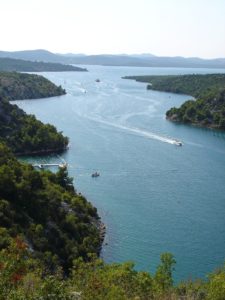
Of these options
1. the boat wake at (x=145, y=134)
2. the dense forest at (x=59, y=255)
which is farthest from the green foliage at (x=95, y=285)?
the boat wake at (x=145, y=134)

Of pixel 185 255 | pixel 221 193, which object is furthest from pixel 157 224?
pixel 221 193

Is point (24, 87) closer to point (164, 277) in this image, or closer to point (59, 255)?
point (59, 255)

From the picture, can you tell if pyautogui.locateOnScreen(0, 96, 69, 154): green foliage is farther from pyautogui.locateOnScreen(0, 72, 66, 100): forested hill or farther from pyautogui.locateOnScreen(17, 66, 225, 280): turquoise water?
pyautogui.locateOnScreen(0, 72, 66, 100): forested hill

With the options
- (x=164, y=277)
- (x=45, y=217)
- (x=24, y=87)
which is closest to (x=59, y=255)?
(x=45, y=217)

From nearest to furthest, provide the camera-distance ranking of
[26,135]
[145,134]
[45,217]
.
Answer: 1. [45,217]
2. [26,135]
3. [145,134]

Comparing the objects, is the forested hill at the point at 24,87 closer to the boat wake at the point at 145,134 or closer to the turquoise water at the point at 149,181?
the turquoise water at the point at 149,181

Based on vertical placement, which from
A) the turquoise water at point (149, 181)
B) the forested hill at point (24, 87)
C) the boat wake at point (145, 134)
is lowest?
the turquoise water at point (149, 181)
